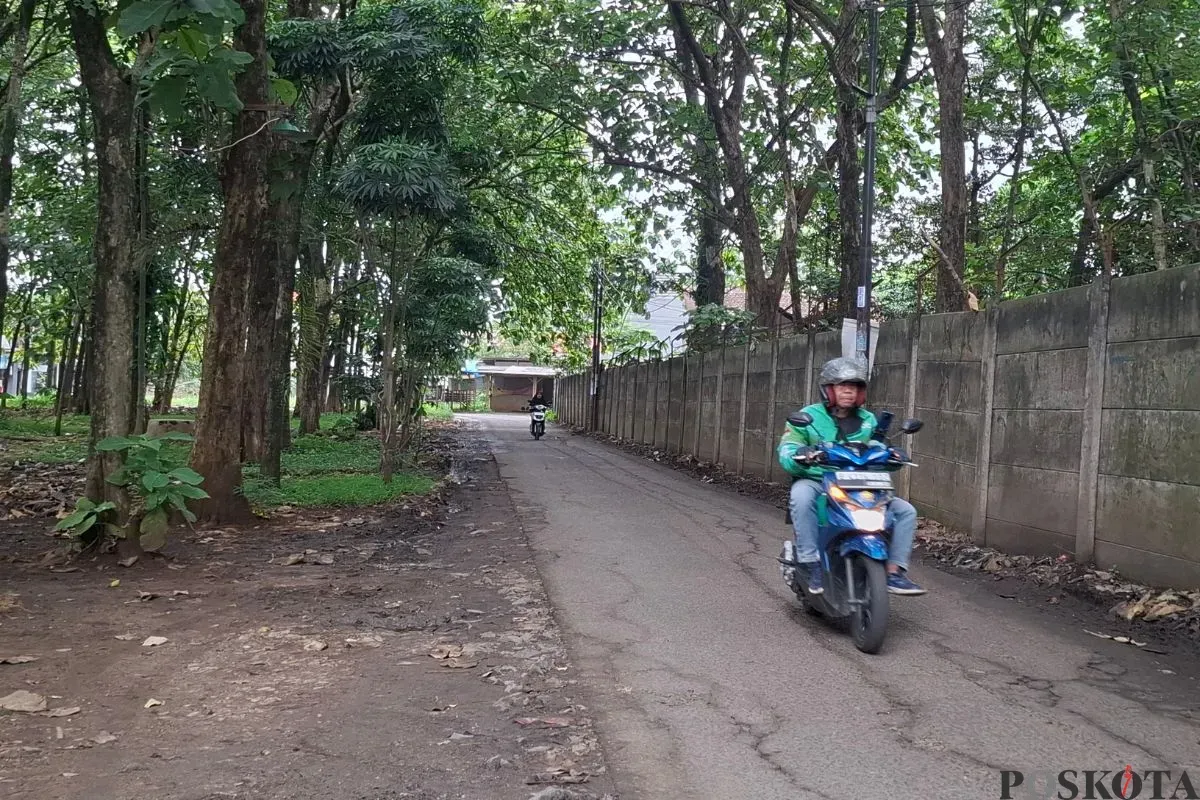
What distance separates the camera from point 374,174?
11.3m

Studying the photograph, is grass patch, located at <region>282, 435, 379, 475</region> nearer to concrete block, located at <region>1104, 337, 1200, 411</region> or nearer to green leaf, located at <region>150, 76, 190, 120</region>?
green leaf, located at <region>150, 76, 190, 120</region>

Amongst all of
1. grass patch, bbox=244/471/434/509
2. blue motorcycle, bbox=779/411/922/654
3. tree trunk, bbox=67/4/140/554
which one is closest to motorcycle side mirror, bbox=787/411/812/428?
blue motorcycle, bbox=779/411/922/654

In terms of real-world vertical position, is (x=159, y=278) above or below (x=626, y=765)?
above

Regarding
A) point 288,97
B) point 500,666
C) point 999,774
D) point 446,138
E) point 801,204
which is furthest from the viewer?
point 801,204

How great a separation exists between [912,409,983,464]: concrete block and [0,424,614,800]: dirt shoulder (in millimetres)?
4503

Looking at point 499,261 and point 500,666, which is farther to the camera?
point 499,261

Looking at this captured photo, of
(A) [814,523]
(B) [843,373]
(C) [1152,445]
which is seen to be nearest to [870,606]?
(A) [814,523]

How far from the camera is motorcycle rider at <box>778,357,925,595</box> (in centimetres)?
559

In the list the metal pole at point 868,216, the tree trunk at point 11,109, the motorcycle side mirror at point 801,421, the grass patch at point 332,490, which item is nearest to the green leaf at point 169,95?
the motorcycle side mirror at point 801,421

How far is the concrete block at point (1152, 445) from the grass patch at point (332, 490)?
26.6 feet

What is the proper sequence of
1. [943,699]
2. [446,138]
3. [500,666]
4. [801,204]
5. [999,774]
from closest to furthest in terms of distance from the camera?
[999,774]
[943,699]
[500,666]
[446,138]
[801,204]

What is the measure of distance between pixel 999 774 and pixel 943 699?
3.03 ft

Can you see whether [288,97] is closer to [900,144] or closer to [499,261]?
[499,261]

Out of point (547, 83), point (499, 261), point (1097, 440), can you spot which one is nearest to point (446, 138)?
point (499, 261)
